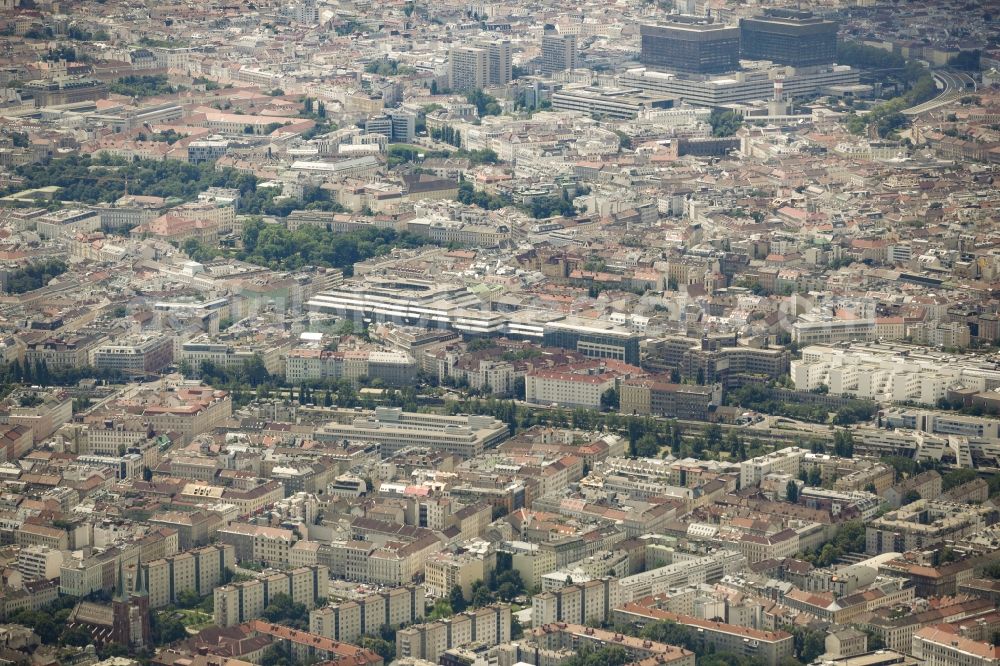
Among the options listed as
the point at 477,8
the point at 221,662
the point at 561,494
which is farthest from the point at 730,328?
the point at 477,8

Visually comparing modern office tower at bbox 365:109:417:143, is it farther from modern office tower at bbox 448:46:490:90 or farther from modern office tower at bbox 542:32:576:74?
modern office tower at bbox 542:32:576:74

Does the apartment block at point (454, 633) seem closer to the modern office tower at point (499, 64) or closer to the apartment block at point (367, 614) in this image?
the apartment block at point (367, 614)

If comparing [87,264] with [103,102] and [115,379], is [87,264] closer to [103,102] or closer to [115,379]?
[115,379]

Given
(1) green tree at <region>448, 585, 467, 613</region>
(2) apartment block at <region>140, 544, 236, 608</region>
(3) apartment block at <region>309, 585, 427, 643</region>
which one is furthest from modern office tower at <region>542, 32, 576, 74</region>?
(3) apartment block at <region>309, 585, 427, 643</region>

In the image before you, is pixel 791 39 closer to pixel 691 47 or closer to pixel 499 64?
pixel 691 47


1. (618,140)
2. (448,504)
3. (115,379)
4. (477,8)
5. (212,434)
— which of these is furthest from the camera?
(477,8)

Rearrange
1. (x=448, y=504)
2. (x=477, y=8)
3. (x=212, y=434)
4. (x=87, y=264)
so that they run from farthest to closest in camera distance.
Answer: (x=477, y=8)
(x=87, y=264)
(x=212, y=434)
(x=448, y=504)

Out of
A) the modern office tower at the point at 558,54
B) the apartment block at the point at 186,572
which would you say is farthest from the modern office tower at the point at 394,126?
the apartment block at the point at 186,572
